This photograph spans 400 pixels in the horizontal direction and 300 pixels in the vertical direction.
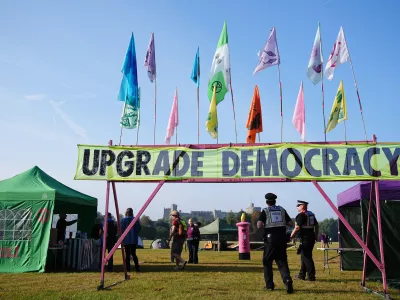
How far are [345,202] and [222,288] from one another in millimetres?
6859

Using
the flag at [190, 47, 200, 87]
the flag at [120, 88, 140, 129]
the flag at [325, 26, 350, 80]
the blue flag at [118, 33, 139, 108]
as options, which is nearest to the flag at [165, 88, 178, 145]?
the flag at [190, 47, 200, 87]

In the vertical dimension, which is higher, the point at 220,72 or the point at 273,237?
the point at 220,72

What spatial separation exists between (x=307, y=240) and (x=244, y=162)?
9.73 ft

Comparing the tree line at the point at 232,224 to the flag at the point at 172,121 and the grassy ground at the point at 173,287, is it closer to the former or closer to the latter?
the grassy ground at the point at 173,287

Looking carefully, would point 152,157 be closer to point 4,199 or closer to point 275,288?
point 275,288

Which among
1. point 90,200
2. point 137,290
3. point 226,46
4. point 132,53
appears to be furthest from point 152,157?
point 90,200

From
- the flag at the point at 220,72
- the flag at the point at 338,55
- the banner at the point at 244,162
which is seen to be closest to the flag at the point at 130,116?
the flag at the point at 220,72

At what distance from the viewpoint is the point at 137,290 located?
27.3ft

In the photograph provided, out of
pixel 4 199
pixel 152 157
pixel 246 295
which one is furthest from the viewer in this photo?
pixel 4 199

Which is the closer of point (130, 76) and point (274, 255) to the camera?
point (274, 255)

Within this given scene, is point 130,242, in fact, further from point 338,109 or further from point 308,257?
point 338,109

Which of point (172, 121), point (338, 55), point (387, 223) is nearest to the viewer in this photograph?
point (387, 223)

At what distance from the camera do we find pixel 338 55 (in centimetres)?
1355

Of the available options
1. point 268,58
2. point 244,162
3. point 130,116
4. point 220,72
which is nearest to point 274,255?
point 244,162
